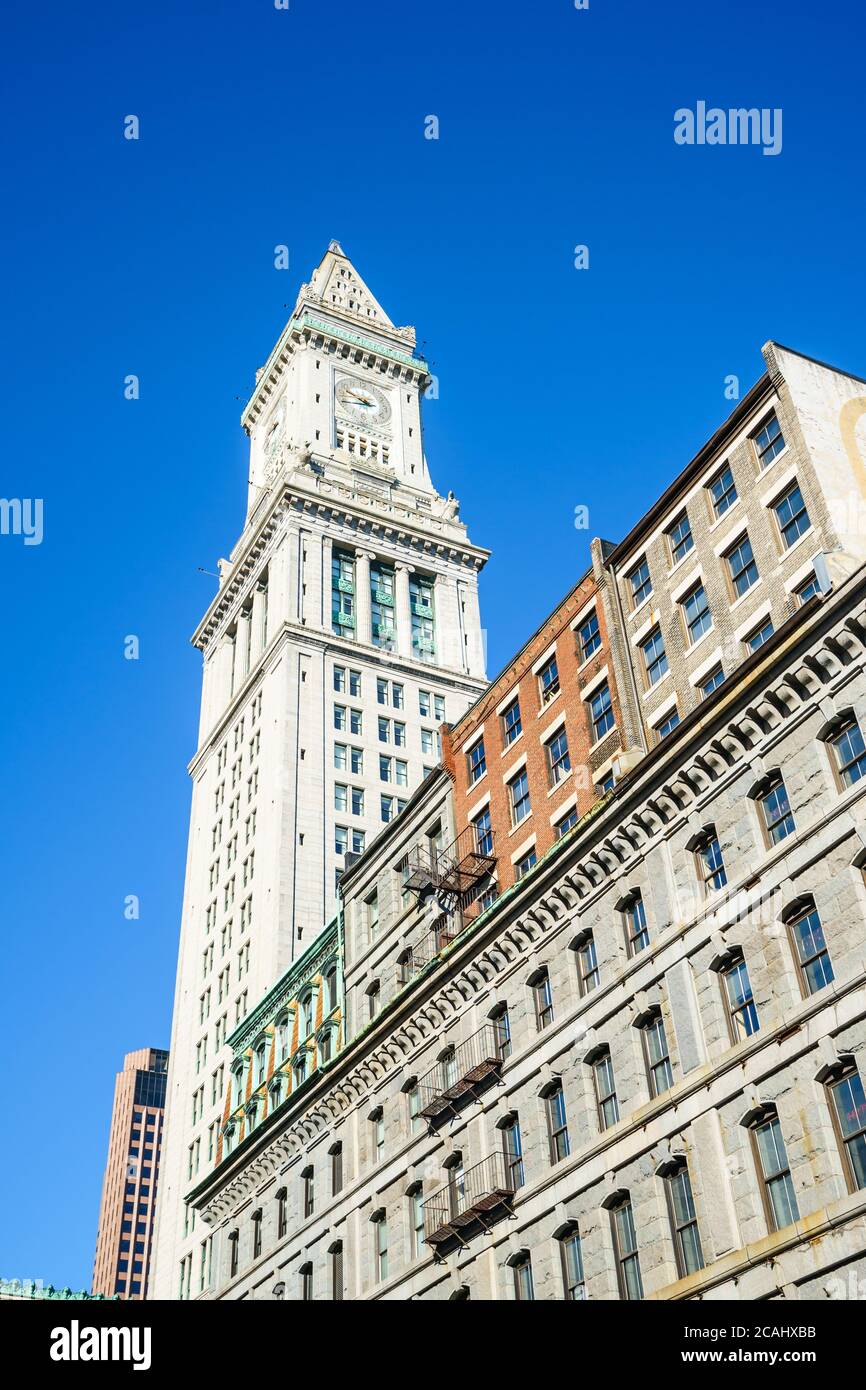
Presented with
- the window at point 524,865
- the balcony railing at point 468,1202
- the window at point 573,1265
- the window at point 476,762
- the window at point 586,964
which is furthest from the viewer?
the window at point 476,762

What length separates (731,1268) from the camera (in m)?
34.5

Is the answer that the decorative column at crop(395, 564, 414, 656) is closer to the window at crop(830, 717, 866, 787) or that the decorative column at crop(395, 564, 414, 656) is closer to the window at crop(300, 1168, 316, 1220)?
the window at crop(300, 1168, 316, 1220)

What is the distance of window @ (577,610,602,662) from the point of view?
2031 inches

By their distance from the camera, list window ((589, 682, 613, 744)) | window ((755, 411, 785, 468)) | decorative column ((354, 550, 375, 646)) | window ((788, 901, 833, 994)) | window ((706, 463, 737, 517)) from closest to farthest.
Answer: window ((788, 901, 833, 994))
window ((755, 411, 785, 468))
window ((706, 463, 737, 517))
window ((589, 682, 613, 744))
decorative column ((354, 550, 375, 646))

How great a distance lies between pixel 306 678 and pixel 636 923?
6377 cm

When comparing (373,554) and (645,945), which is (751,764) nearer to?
(645,945)

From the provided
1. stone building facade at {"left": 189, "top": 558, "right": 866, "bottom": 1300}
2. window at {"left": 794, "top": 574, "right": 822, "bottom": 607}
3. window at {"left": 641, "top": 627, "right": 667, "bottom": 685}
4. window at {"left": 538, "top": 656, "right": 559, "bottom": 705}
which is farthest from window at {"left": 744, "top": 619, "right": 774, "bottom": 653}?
window at {"left": 538, "top": 656, "right": 559, "bottom": 705}

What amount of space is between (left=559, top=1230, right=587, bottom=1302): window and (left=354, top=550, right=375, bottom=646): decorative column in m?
71.8

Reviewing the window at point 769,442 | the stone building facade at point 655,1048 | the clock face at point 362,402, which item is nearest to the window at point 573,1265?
the stone building facade at point 655,1048

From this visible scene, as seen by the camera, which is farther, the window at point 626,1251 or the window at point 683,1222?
the window at point 626,1251

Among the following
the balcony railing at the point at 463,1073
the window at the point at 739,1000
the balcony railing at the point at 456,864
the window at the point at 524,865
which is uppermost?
the balcony railing at the point at 456,864

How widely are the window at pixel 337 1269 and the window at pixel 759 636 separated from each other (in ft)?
91.0

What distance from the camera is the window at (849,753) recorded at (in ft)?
122

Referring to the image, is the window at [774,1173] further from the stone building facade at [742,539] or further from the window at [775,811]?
the stone building facade at [742,539]
